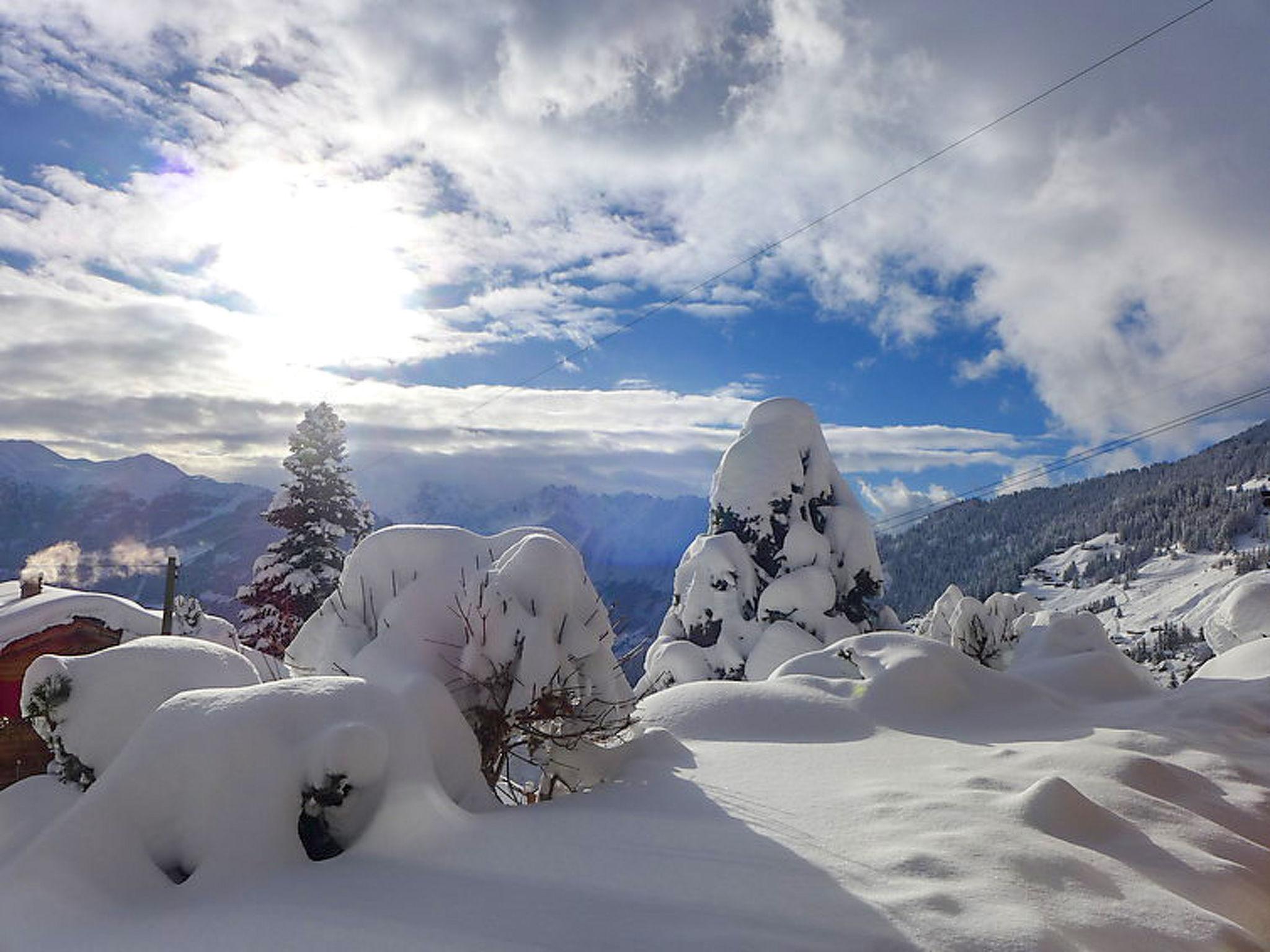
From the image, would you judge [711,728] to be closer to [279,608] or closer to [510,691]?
[510,691]

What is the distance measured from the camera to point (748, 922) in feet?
11.1

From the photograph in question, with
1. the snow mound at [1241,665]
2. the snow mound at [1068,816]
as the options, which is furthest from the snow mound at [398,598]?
the snow mound at [1241,665]

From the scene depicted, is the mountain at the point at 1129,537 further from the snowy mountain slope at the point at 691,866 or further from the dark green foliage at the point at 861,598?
the snowy mountain slope at the point at 691,866

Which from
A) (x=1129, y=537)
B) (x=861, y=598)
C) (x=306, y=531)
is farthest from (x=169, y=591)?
(x=1129, y=537)

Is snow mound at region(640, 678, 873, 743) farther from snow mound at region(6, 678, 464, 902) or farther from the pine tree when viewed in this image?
the pine tree

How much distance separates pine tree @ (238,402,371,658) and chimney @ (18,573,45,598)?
15.2ft

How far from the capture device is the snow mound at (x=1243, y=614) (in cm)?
1795

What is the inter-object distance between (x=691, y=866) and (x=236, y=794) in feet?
8.07

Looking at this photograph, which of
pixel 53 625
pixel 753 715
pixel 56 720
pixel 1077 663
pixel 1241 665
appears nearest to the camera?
pixel 56 720

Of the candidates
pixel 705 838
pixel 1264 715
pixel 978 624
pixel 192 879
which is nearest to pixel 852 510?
pixel 978 624

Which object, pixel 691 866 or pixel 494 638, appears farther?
pixel 494 638

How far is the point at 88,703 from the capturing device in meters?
5.16

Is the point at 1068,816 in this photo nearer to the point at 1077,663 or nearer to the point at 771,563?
the point at 1077,663

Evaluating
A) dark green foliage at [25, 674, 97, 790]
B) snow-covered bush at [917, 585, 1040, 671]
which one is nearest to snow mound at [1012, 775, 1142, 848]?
dark green foliage at [25, 674, 97, 790]
